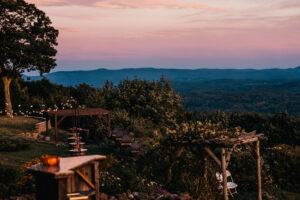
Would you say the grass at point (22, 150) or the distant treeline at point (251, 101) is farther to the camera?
the distant treeline at point (251, 101)

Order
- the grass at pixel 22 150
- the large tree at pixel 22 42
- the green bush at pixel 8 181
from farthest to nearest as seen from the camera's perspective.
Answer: the large tree at pixel 22 42 < the grass at pixel 22 150 < the green bush at pixel 8 181

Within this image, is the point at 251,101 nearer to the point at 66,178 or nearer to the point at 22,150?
the point at 22,150

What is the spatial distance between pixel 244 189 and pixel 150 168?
13.8 ft

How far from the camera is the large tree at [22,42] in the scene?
27.1 m

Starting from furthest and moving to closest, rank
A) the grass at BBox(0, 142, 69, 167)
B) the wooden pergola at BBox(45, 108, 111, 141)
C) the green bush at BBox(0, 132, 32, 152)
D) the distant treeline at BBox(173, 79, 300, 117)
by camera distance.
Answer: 1. the distant treeline at BBox(173, 79, 300, 117)
2. the wooden pergola at BBox(45, 108, 111, 141)
3. the green bush at BBox(0, 132, 32, 152)
4. the grass at BBox(0, 142, 69, 167)

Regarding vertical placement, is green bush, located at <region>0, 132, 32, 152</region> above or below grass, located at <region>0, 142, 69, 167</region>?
above

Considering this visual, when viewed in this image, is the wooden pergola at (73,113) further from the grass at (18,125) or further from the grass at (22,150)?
the grass at (22,150)

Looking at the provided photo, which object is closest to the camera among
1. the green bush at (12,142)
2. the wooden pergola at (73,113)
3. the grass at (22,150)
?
the grass at (22,150)

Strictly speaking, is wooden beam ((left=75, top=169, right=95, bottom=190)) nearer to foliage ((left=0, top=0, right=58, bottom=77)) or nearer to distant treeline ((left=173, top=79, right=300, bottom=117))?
foliage ((left=0, top=0, right=58, bottom=77))

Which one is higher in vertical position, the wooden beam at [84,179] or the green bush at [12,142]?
the wooden beam at [84,179]

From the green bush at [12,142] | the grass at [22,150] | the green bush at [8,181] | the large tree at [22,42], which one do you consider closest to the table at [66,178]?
the green bush at [8,181]

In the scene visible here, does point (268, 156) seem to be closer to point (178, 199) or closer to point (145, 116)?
point (178, 199)

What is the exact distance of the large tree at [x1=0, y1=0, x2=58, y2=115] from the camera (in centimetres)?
2708

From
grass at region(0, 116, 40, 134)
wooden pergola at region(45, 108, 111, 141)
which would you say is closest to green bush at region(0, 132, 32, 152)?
wooden pergola at region(45, 108, 111, 141)
